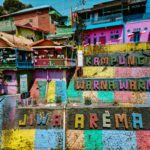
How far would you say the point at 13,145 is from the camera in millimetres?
21516

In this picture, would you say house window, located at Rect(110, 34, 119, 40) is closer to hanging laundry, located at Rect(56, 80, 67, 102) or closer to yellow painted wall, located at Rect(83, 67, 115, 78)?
yellow painted wall, located at Rect(83, 67, 115, 78)

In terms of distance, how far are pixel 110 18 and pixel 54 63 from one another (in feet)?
33.1

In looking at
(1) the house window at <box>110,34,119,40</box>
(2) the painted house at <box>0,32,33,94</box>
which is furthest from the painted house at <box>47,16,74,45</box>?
(2) the painted house at <box>0,32,33,94</box>

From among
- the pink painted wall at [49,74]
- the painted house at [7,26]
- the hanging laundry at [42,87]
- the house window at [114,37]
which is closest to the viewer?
the pink painted wall at [49,74]

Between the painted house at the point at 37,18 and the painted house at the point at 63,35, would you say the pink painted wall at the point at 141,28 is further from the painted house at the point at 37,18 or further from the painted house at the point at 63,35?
the painted house at the point at 37,18

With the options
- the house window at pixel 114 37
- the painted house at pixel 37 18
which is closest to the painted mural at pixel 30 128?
the house window at pixel 114 37

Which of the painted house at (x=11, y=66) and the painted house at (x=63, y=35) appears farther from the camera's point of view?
the painted house at (x=63, y=35)

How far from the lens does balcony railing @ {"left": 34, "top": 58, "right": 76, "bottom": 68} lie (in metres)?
28.8

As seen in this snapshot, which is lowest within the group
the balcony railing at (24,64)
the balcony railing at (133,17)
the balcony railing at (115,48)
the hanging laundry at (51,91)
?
the hanging laundry at (51,91)

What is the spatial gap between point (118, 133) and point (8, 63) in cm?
1391

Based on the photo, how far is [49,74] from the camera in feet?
96.8

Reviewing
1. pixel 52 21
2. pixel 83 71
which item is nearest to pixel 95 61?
pixel 83 71

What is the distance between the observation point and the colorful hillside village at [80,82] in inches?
808

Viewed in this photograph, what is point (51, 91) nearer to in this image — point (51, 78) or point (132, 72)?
point (51, 78)
